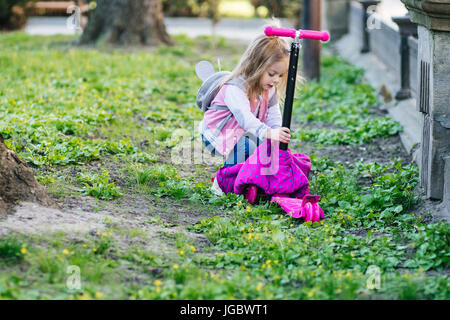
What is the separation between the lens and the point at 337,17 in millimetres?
14742

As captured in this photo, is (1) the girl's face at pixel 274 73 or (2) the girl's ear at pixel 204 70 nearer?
(1) the girl's face at pixel 274 73

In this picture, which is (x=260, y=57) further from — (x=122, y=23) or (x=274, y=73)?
(x=122, y=23)

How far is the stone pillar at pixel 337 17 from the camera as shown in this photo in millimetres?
14688

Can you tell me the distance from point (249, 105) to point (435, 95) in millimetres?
1389

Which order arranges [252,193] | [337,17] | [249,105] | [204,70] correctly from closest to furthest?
1. [252,193]
2. [249,105]
3. [204,70]
4. [337,17]

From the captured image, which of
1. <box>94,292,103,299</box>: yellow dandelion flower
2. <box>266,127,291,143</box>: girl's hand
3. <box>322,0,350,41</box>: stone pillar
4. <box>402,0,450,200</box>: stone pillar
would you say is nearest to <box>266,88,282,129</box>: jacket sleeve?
<box>266,127,291,143</box>: girl's hand

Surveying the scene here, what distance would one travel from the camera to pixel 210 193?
5090mm

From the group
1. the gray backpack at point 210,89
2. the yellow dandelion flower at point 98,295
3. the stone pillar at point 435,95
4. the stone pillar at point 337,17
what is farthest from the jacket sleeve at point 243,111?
the stone pillar at point 337,17

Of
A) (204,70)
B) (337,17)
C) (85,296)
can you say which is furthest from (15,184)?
(337,17)

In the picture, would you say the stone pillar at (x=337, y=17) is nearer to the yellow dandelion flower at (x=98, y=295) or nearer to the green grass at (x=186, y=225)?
the green grass at (x=186, y=225)

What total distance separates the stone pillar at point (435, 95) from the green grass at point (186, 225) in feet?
0.81

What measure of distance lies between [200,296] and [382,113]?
5.39m

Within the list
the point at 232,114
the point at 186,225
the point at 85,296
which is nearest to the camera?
the point at 85,296
